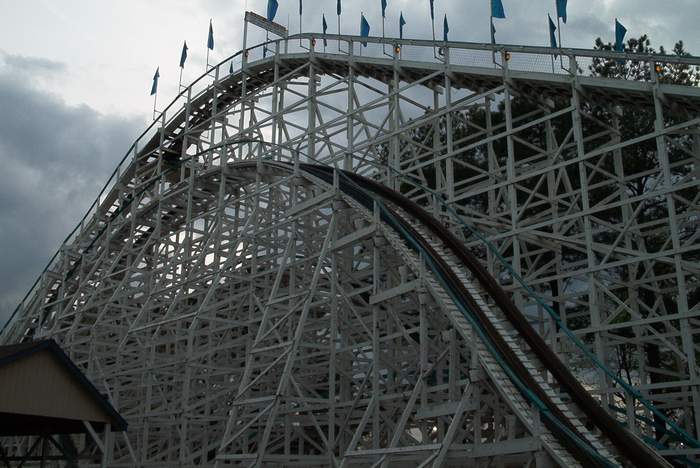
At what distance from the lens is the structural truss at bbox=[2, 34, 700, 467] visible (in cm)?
1233

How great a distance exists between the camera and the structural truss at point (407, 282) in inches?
485

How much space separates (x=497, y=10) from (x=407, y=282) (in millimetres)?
8510

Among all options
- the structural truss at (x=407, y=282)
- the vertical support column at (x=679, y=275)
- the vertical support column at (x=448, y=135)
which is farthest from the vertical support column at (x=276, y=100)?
the vertical support column at (x=679, y=275)

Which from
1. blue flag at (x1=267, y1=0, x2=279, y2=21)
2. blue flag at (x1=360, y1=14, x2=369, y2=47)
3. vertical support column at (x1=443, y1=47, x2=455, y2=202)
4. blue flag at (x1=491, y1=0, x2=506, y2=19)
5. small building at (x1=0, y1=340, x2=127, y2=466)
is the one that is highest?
blue flag at (x1=267, y1=0, x2=279, y2=21)

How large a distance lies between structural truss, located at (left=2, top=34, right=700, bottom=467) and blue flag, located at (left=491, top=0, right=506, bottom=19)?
3.62ft

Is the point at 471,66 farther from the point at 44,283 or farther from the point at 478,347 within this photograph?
the point at 44,283

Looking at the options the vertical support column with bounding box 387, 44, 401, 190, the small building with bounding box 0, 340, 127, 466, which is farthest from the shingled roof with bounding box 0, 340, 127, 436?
the vertical support column with bounding box 387, 44, 401, 190

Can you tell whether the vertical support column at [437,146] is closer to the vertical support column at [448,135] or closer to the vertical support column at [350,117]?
the vertical support column at [448,135]

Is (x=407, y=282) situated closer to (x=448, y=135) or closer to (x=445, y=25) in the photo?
(x=448, y=135)

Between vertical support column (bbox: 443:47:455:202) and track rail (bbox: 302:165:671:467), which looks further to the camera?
vertical support column (bbox: 443:47:455:202)

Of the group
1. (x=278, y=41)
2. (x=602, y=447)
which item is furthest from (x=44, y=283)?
(x=602, y=447)

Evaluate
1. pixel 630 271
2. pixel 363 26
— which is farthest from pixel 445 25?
pixel 630 271

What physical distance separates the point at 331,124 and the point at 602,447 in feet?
43.2

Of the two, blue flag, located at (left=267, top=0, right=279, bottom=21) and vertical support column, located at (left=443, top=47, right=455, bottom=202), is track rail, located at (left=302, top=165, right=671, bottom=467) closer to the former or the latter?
vertical support column, located at (left=443, top=47, right=455, bottom=202)
